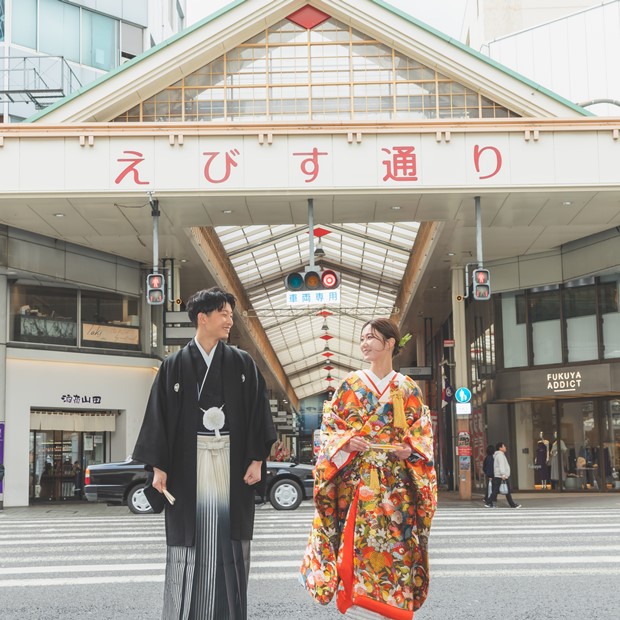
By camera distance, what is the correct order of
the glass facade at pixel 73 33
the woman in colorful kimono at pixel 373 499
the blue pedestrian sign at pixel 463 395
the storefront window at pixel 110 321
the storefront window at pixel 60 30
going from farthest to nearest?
the storefront window at pixel 60 30
the glass facade at pixel 73 33
the storefront window at pixel 110 321
the blue pedestrian sign at pixel 463 395
the woman in colorful kimono at pixel 373 499

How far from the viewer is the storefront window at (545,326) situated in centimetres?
2625

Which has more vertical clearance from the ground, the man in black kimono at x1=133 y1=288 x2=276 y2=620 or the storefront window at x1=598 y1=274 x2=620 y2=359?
the storefront window at x1=598 y1=274 x2=620 y2=359

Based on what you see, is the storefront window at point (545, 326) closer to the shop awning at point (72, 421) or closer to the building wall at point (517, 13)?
the shop awning at point (72, 421)

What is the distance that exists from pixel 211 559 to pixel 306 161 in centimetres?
1560

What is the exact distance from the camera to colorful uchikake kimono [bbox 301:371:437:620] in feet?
17.3

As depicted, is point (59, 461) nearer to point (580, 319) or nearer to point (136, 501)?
point (136, 501)

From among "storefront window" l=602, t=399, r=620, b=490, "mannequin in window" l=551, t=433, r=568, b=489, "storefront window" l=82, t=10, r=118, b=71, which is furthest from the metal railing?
"storefront window" l=602, t=399, r=620, b=490

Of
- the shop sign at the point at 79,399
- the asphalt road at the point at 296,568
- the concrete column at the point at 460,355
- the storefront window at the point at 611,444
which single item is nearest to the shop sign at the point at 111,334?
the shop sign at the point at 79,399

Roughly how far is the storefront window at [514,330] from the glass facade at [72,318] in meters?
10.5

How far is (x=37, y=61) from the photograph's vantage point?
30.0 meters

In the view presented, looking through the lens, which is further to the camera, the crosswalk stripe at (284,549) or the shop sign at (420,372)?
the shop sign at (420,372)

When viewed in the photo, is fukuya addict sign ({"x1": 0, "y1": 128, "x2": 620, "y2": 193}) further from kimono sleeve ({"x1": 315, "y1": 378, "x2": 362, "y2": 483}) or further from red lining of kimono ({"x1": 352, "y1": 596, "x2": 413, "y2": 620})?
red lining of kimono ({"x1": 352, "y1": 596, "x2": 413, "y2": 620})

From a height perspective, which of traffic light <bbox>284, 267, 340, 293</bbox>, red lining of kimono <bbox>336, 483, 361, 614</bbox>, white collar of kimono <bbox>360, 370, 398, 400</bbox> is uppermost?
traffic light <bbox>284, 267, 340, 293</bbox>

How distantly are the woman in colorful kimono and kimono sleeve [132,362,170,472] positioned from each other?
3.08 feet
